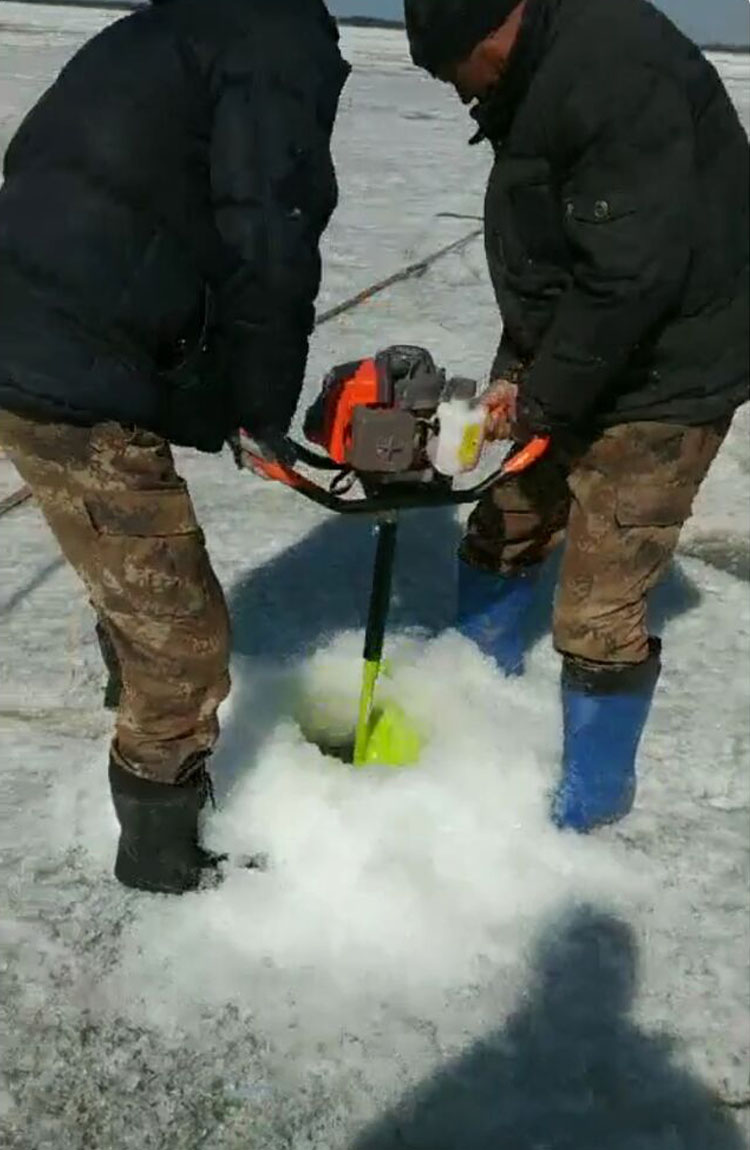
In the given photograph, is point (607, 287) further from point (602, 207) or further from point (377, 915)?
point (377, 915)

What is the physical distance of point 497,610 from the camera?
11.2 feet

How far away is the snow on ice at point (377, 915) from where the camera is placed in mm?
2285

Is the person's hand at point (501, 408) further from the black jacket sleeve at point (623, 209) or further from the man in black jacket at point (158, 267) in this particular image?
the man in black jacket at point (158, 267)

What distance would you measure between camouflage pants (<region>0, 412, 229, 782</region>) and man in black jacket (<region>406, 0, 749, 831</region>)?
0.68 m

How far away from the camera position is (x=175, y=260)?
2.06 metres

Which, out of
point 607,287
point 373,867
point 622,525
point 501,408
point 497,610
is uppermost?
point 607,287

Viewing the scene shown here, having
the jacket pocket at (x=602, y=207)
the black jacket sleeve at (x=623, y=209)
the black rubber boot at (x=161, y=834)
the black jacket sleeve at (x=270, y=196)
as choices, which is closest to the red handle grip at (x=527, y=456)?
the black jacket sleeve at (x=623, y=209)

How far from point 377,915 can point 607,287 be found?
1320 mm

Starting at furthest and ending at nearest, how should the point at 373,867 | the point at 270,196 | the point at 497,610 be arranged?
the point at 497,610
the point at 373,867
the point at 270,196

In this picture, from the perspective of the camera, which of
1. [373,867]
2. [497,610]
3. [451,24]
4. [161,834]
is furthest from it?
[497,610]

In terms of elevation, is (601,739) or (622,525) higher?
(622,525)

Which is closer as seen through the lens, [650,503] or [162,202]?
[162,202]

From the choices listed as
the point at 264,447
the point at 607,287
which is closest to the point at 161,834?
the point at 264,447

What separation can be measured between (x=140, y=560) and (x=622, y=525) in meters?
0.98
